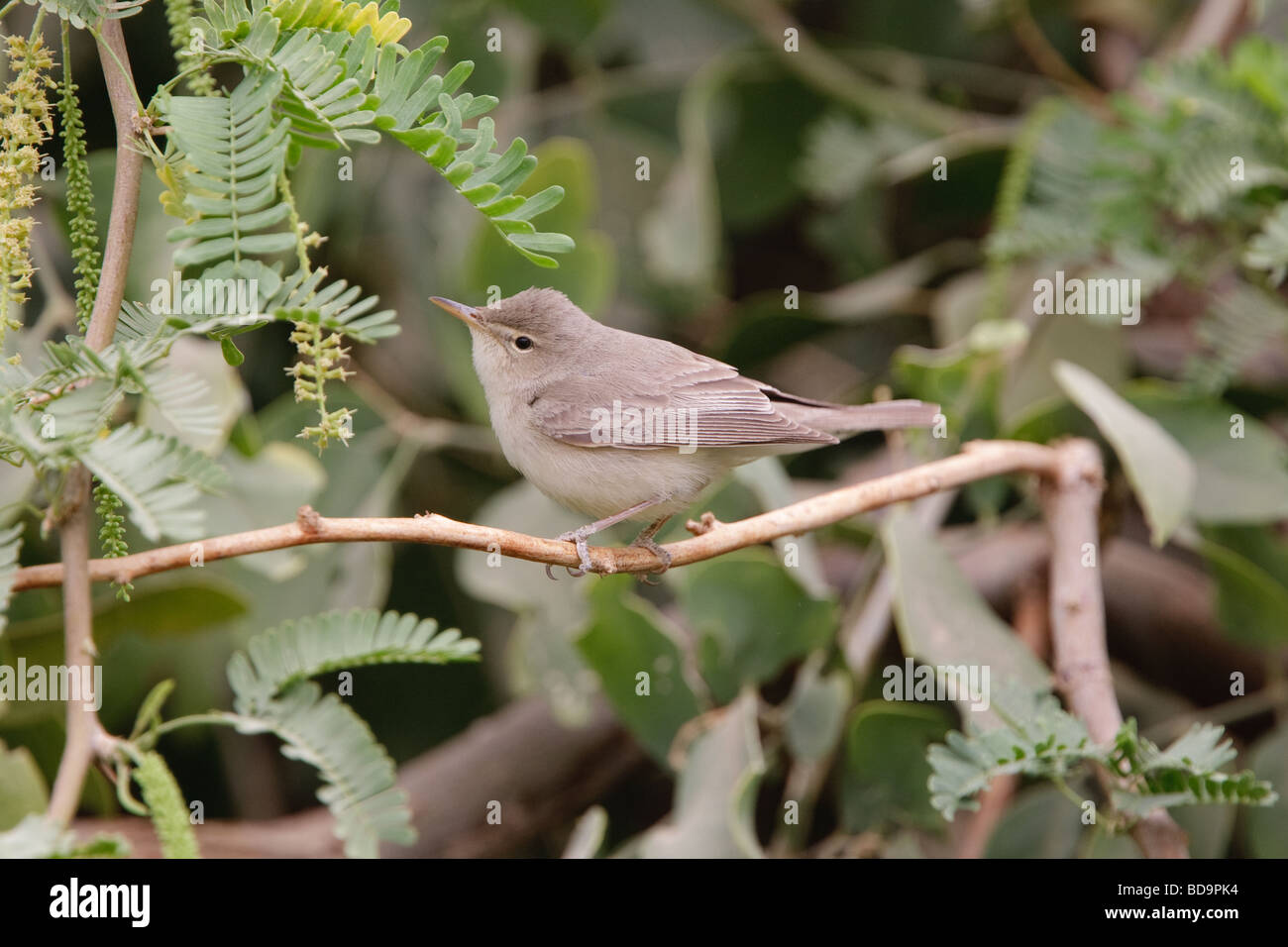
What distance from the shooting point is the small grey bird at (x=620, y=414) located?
2953 millimetres

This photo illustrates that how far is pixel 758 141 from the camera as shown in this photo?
16.0ft

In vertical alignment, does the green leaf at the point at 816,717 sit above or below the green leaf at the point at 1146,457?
below

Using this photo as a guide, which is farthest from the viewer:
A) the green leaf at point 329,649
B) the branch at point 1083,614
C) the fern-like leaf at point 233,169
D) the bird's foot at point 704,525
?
the bird's foot at point 704,525

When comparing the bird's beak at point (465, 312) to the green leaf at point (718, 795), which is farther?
the bird's beak at point (465, 312)

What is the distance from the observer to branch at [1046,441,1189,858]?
→ 2551mm

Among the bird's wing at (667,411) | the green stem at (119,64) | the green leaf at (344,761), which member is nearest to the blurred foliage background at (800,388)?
the bird's wing at (667,411)

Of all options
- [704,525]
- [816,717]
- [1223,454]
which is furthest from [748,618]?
[1223,454]

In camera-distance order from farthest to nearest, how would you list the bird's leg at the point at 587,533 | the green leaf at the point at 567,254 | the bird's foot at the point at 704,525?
the green leaf at the point at 567,254 < the bird's foot at the point at 704,525 < the bird's leg at the point at 587,533

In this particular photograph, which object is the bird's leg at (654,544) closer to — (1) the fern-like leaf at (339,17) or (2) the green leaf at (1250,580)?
(1) the fern-like leaf at (339,17)

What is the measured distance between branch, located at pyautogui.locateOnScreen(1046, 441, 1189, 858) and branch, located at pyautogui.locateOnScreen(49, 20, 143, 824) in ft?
6.98

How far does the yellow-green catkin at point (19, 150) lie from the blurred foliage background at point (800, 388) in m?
1.35

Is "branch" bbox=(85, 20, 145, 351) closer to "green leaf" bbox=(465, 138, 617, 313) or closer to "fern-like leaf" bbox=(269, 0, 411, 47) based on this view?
"fern-like leaf" bbox=(269, 0, 411, 47)

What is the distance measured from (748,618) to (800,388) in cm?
192

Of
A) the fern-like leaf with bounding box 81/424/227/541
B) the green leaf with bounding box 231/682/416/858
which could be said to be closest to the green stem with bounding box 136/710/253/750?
the green leaf with bounding box 231/682/416/858
